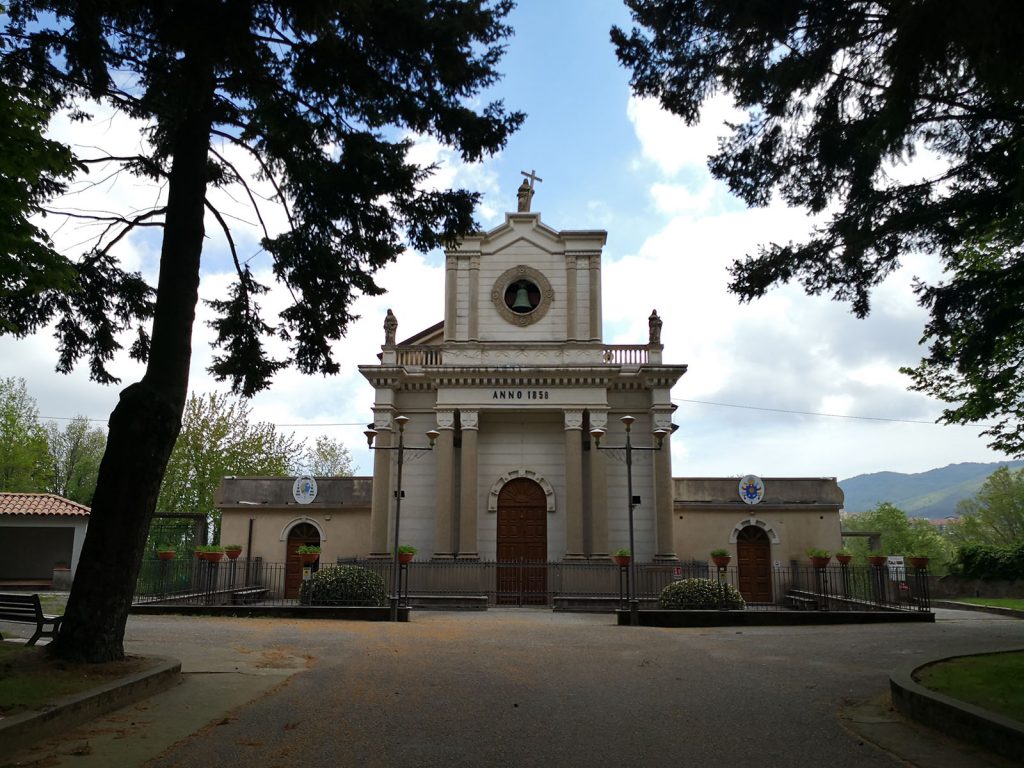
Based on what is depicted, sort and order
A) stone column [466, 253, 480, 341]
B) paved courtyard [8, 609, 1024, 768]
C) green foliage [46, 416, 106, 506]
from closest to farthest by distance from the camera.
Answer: paved courtyard [8, 609, 1024, 768] → stone column [466, 253, 480, 341] → green foliage [46, 416, 106, 506]

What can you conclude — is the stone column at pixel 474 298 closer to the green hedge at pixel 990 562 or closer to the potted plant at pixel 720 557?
the potted plant at pixel 720 557

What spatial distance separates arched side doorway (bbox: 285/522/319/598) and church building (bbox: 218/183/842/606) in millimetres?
72

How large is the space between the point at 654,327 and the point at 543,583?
966 cm

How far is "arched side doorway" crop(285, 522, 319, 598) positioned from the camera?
91.4 feet

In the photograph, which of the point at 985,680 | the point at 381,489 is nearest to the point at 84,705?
the point at 985,680

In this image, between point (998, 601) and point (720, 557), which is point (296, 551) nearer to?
point (720, 557)

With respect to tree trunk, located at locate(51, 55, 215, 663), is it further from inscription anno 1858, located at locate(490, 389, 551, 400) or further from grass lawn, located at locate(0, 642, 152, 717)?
inscription anno 1858, located at locate(490, 389, 551, 400)

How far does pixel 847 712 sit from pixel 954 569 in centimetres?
2674

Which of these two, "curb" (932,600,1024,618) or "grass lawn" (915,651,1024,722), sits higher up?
"grass lawn" (915,651,1024,722)

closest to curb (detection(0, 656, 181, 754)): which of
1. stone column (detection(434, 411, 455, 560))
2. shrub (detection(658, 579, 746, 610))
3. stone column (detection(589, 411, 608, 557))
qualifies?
shrub (detection(658, 579, 746, 610))

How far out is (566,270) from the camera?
28.2 metres

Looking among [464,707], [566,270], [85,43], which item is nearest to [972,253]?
[566,270]

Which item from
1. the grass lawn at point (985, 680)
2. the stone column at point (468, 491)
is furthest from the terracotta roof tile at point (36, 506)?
the grass lawn at point (985, 680)

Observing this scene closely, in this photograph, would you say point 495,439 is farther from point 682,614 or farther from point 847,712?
point 847,712
